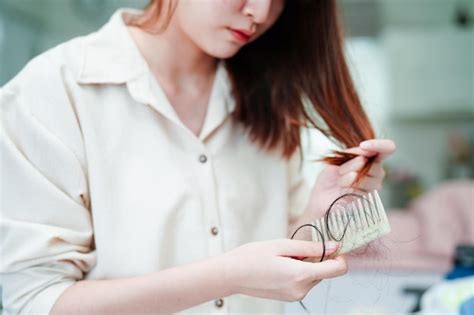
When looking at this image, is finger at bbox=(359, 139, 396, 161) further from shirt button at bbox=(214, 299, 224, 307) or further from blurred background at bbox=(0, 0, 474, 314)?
blurred background at bbox=(0, 0, 474, 314)

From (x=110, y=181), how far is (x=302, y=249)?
0.25 metres

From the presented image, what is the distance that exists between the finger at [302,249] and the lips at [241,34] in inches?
9.7

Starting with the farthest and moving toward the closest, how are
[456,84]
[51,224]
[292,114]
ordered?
[456,84]
[292,114]
[51,224]

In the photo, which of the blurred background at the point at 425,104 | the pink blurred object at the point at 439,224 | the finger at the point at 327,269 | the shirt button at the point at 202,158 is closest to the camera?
the finger at the point at 327,269

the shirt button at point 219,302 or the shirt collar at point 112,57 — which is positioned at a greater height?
the shirt collar at point 112,57

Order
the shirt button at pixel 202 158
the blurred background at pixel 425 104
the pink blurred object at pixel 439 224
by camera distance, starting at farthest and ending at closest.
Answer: the blurred background at pixel 425 104, the pink blurred object at pixel 439 224, the shirt button at pixel 202 158

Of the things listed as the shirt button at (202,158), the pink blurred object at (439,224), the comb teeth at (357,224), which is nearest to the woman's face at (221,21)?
the shirt button at (202,158)

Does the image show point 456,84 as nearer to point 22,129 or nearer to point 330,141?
point 330,141

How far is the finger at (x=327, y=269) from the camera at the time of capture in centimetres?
49

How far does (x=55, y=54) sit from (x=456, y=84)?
241cm

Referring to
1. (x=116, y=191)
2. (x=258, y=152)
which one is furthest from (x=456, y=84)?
(x=116, y=191)

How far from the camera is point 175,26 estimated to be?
70 cm

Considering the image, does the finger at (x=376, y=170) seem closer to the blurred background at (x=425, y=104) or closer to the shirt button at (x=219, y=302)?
the shirt button at (x=219, y=302)

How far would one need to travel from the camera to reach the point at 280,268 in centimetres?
51
